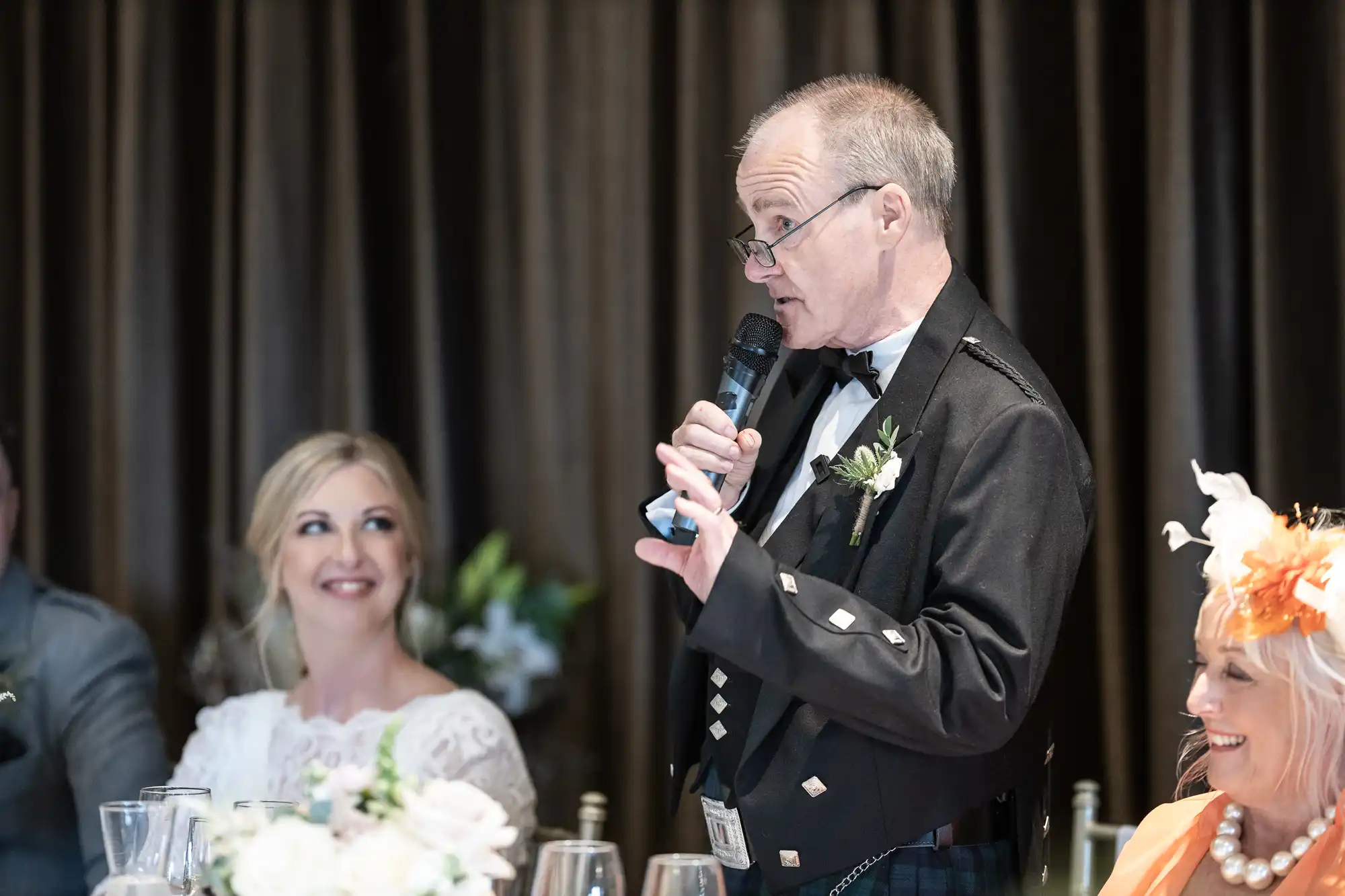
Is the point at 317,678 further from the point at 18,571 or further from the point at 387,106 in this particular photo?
the point at 387,106

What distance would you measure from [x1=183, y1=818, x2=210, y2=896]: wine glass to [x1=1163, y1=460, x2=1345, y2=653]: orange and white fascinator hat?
44.9 inches

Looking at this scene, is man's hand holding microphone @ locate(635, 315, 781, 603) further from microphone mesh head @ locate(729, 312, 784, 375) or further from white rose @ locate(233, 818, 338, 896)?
white rose @ locate(233, 818, 338, 896)

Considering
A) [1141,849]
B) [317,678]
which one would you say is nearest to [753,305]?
[317,678]

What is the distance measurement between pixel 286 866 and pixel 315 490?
7.02ft


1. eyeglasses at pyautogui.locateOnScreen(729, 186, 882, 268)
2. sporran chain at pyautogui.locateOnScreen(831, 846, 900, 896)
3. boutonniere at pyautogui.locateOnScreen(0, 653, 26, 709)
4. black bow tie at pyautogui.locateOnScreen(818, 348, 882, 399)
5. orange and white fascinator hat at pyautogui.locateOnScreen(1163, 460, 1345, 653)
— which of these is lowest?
boutonniere at pyautogui.locateOnScreen(0, 653, 26, 709)

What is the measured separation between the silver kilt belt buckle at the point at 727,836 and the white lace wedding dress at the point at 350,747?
0.88 metres

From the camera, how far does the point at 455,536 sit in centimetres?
394

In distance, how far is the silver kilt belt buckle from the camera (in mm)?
2180

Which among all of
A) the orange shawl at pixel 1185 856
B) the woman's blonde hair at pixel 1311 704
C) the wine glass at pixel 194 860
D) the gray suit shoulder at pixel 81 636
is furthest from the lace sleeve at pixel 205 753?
the woman's blonde hair at pixel 1311 704

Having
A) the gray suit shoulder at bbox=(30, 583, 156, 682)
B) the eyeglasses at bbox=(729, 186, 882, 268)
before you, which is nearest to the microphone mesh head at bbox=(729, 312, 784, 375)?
the eyeglasses at bbox=(729, 186, 882, 268)

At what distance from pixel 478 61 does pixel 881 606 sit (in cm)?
229

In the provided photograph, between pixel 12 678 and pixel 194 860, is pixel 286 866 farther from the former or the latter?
pixel 12 678

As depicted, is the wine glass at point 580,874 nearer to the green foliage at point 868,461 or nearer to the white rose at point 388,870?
the white rose at point 388,870

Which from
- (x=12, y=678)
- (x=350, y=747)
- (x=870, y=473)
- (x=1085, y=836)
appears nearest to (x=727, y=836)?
(x=870, y=473)
